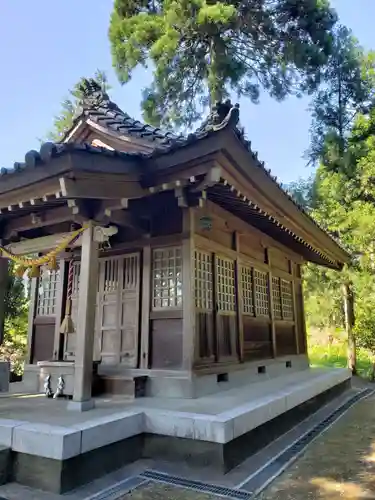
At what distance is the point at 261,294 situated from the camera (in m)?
7.45

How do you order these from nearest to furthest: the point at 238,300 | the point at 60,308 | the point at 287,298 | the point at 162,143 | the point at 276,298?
1. the point at 162,143
2. the point at 60,308
3. the point at 238,300
4. the point at 276,298
5. the point at 287,298

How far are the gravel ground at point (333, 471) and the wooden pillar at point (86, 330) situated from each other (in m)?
1.98

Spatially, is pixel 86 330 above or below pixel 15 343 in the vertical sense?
above

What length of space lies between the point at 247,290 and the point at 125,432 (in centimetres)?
374

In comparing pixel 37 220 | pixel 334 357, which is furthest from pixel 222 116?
pixel 334 357

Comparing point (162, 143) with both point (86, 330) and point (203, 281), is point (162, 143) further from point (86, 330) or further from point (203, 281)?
point (86, 330)

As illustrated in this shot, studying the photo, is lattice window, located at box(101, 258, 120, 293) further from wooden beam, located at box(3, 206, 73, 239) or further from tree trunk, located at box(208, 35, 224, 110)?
tree trunk, located at box(208, 35, 224, 110)

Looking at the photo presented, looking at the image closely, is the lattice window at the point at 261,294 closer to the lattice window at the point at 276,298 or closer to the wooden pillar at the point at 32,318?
the lattice window at the point at 276,298

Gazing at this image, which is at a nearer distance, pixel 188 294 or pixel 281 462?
pixel 281 462

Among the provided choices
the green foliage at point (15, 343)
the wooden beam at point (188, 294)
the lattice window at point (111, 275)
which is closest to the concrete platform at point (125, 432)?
the wooden beam at point (188, 294)

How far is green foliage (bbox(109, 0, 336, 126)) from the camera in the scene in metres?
11.6

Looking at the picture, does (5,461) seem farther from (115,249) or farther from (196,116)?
(196,116)

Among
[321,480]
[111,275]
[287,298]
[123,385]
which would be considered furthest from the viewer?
[287,298]

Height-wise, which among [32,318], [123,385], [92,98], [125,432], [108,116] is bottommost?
[125,432]
